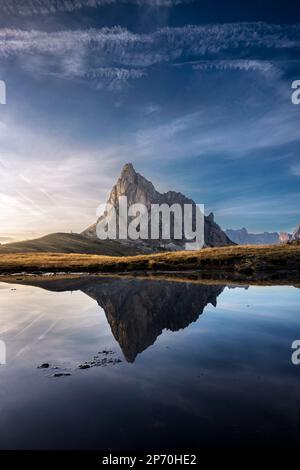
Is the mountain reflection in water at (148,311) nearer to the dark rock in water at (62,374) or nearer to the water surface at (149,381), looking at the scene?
the water surface at (149,381)

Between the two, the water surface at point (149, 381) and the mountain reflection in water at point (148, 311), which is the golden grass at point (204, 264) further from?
the water surface at point (149, 381)

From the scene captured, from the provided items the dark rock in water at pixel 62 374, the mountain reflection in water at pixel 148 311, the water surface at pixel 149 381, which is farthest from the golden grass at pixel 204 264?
the dark rock in water at pixel 62 374

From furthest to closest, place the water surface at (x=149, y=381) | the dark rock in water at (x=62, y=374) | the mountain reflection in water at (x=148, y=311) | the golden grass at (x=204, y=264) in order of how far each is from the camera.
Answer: the golden grass at (x=204, y=264)
the mountain reflection in water at (x=148, y=311)
the dark rock in water at (x=62, y=374)
the water surface at (x=149, y=381)

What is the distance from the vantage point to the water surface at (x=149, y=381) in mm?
9109

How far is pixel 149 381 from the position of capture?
1295cm

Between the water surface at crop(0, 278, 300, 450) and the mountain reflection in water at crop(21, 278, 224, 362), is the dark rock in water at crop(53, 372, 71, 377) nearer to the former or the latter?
the water surface at crop(0, 278, 300, 450)

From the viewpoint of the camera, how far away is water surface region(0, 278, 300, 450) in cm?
911

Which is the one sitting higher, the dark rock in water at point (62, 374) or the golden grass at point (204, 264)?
the golden grass at point (204, 264)

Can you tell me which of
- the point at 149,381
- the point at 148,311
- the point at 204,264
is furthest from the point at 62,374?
the point at 204,264

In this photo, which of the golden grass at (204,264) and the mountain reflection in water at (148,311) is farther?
the golden grass at (204,264)

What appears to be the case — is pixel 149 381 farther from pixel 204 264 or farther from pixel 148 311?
pixel 204 264

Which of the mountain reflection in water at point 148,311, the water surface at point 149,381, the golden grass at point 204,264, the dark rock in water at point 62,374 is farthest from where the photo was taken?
the golden grass at point 204,264

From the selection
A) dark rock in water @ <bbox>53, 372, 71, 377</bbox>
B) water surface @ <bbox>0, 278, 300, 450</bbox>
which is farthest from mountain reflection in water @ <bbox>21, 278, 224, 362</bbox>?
dark rock in water @ <bbox>53, 372, 71, 377</bbox>

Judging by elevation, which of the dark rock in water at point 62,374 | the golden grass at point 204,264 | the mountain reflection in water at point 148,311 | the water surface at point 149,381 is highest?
the golden grass at point 204,264
